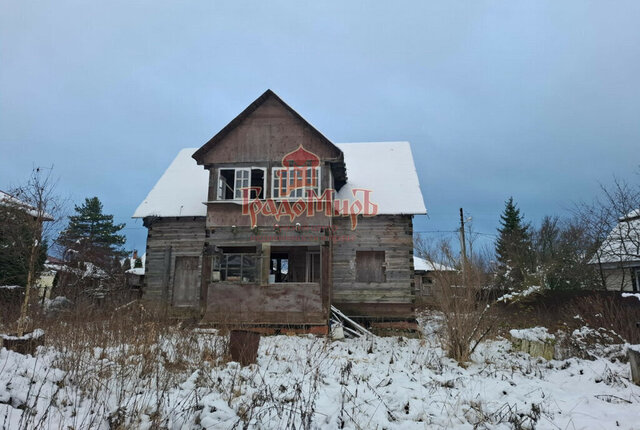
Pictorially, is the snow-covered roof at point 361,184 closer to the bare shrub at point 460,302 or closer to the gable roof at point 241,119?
the gable roof at point 241,119

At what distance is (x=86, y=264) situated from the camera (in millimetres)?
21562

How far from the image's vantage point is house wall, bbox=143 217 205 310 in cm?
1736

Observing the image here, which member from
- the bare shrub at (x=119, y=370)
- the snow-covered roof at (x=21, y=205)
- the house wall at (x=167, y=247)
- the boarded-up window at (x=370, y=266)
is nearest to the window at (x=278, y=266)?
the house wall at (x=167, y=247)

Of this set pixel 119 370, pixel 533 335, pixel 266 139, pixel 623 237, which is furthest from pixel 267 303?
pixel 623 237

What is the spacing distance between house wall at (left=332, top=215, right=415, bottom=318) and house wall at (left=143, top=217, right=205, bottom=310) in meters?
6.14

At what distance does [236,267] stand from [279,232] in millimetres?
2062

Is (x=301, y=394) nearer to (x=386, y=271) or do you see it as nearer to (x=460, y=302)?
(x=460, y=302)

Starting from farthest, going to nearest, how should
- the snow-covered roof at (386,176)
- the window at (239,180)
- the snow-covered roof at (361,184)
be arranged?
Result: the snow-covered roof at (361,184) < the snow-covered roof at (386,176) < the window at (239,180)

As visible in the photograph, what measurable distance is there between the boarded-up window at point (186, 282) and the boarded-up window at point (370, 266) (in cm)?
695

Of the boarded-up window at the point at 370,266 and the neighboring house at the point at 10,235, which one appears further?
the boarded-up window at the point at 370,266

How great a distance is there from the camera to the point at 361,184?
1781 cm

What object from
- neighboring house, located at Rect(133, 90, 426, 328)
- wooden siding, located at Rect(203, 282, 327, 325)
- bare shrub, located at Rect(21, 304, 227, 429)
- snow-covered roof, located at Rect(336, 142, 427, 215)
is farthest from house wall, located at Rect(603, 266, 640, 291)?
bare shrub, located at Rect(21, 304, 227, 429)

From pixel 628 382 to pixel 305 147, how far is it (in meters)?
11.8

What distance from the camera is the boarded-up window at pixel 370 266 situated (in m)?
16.2
